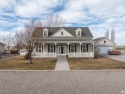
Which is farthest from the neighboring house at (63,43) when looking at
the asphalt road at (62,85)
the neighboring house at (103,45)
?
the asphalt road at (62,85)

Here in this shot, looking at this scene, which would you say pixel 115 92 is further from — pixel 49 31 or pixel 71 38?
pixel 49 31

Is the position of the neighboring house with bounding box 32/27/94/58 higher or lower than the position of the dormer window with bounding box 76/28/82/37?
lower

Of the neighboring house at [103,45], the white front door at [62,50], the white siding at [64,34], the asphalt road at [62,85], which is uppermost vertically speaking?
the white siding at [64,34]

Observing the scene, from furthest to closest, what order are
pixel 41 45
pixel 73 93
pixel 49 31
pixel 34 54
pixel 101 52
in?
pixel 101 52
pixel 49 31
pixel 41 45
pixel 34 54
pixel 73 93

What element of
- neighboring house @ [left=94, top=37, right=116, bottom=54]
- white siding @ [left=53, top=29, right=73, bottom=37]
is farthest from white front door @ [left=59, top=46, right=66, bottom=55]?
neighboring house @ [left=94, top=37, right=116, bottom=54]

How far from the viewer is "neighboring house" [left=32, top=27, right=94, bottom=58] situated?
30906 mm

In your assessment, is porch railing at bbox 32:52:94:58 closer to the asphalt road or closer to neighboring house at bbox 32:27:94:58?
neighboring house at bbox 32:27:94:58

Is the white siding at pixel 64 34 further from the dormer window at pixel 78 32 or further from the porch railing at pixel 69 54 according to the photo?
the porch railing at pixel 69 54

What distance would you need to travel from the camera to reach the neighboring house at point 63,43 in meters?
30.9

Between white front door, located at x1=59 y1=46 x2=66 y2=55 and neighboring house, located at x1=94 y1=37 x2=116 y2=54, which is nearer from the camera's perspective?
white front door, located at x1=59 y1=46 x2=66 y2=55

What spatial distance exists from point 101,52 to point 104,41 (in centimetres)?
350

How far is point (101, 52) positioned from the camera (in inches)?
1983

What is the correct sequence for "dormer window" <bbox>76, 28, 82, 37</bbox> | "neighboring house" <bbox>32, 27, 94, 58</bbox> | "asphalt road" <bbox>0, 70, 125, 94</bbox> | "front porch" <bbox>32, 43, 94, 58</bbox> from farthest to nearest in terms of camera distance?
"dormer window" <bbox>76, 28, 82, 37</bbox> → "front porch" <bbox>32, 43, 94, 58</bbox> → "neighboring house" <bbox>32, 27, 94, 58</bbox> → "asphalt road" <bbox>0, 70, 125, 94</bbox>

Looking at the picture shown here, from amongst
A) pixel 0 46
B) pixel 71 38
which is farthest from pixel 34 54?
pixel 0 46
